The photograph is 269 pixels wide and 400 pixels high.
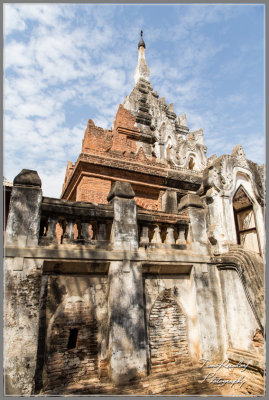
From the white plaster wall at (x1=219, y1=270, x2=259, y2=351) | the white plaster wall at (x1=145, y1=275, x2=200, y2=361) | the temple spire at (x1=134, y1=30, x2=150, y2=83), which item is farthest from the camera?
the temple spire at (x1=134, y1=30, x2=150, y2=83)

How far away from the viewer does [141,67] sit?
22.1 m

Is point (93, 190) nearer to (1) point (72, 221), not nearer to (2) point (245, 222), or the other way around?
(1) point (72, 221)

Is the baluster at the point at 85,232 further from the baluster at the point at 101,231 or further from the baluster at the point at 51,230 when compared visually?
the baluster at the point at 51,230

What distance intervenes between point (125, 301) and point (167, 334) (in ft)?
5.09

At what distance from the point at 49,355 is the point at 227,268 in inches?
186

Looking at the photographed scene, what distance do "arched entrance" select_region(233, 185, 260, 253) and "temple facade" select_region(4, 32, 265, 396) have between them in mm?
1303

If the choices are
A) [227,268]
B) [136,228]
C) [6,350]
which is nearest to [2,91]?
[136,228]

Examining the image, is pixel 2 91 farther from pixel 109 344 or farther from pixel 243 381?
pixel 243 381

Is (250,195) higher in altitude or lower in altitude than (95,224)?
higher

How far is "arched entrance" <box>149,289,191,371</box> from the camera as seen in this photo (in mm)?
6262

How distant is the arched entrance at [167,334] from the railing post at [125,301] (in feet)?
1.79

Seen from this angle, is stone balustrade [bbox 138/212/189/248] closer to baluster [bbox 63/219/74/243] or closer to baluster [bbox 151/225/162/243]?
baluster [bbox 151/225/162/243]

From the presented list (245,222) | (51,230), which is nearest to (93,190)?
(51,230)

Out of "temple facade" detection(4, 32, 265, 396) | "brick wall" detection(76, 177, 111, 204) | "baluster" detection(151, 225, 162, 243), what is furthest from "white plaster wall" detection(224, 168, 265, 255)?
"brick wall" detection(76, 177, 111, 204)
